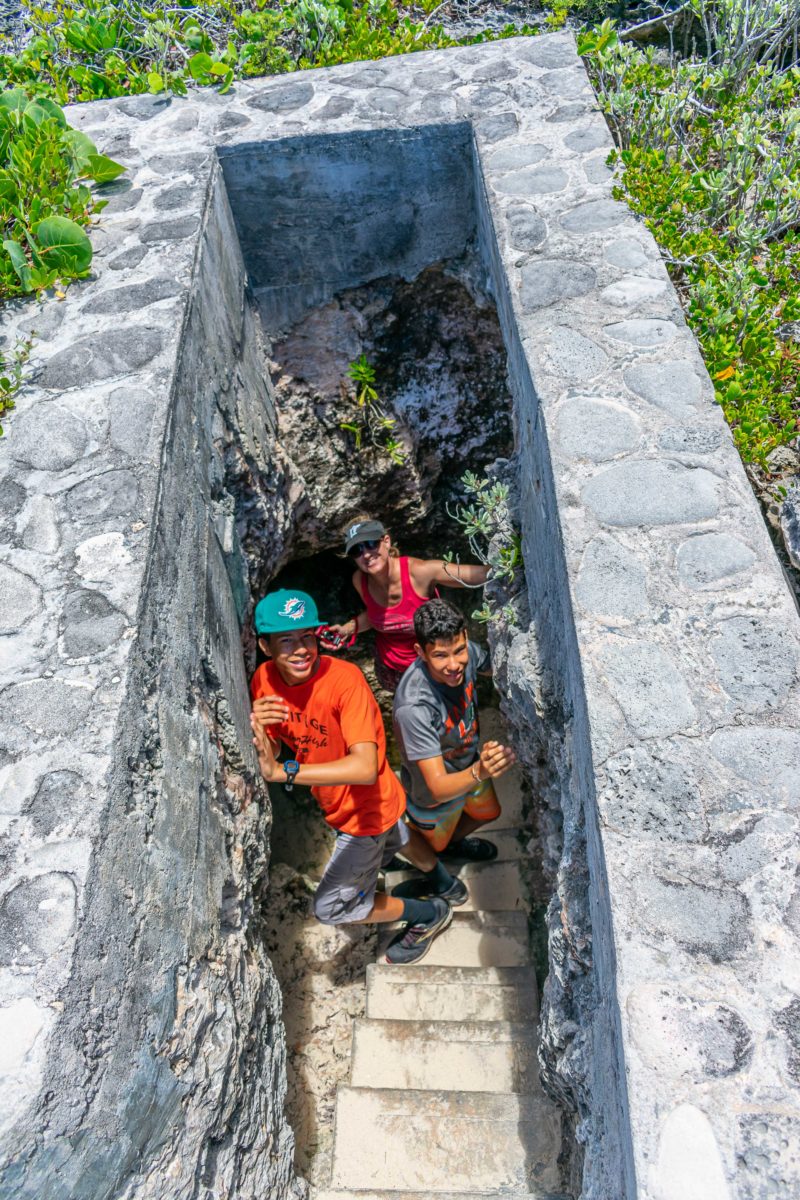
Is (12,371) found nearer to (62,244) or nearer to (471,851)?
(62,244)

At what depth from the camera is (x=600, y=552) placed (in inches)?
98.0

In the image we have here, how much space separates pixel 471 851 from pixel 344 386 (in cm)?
257

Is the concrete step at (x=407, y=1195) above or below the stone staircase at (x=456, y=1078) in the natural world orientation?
below

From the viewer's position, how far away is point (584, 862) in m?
2.46

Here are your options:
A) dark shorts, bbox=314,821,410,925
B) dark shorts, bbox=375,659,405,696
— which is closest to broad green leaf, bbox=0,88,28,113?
→ dark shorts, bbox=375,659,405,696

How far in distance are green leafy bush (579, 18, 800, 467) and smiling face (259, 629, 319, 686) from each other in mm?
1632

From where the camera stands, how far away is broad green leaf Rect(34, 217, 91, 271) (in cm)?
344

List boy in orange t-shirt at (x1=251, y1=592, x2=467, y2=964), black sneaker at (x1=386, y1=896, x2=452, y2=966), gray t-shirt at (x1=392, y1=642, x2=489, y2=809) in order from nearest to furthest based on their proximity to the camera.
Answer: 1. boy in orange t-shirt at (x1=251, y1=592, x2=467, y2=964)
2. gray t-shirt at (x1=392, y1=642, x2=489, y2=809)
3. black sneaker at (x1=386, y1=896, x2=452, y2=966)

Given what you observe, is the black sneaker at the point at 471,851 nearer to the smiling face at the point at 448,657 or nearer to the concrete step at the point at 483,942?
the concrete step at the point at 483,942

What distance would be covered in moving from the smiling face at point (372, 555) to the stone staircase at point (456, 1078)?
1747mm

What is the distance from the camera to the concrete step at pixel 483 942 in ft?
14.0

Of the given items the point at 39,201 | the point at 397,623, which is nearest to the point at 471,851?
the point at 397,623

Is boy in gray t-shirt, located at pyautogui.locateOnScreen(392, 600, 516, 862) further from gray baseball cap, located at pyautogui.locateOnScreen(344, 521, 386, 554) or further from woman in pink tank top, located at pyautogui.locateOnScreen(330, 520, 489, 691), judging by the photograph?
gray baseball cap, located at pyautogui.locateOnScreen(344, 521, 386, 554)

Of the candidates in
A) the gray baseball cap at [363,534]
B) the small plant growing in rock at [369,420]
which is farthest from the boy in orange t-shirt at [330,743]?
the small plant growing in rock at [369,420]
